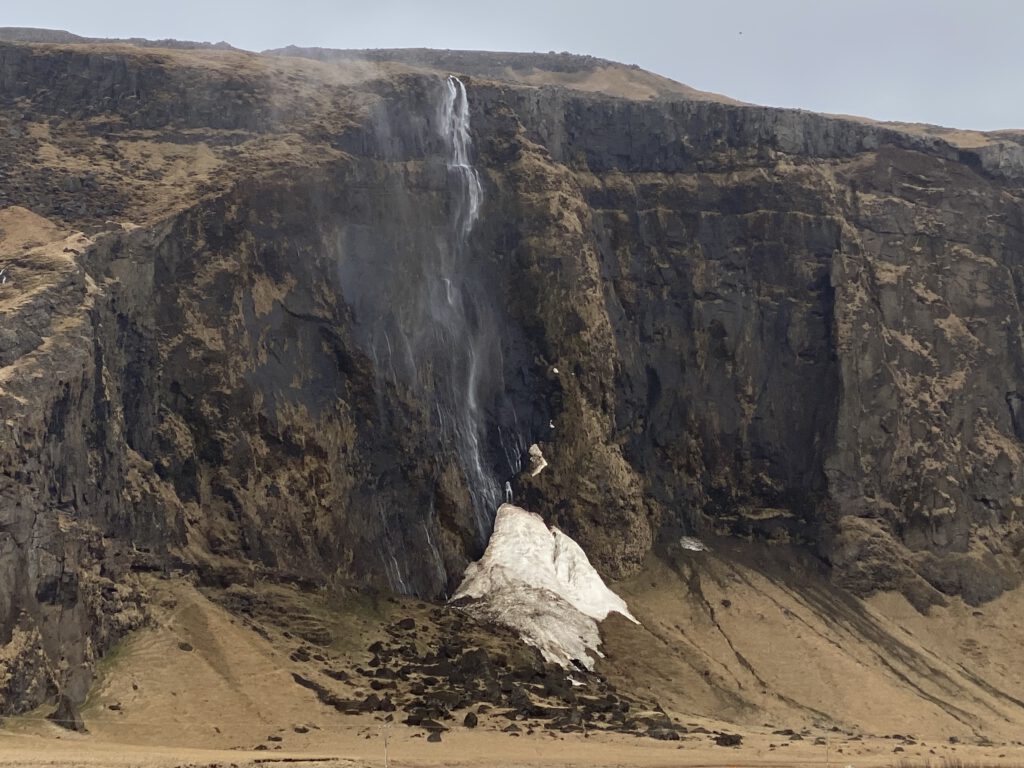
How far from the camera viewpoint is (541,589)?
201 feet

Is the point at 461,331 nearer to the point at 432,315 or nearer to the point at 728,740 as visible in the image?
the point at 432,315

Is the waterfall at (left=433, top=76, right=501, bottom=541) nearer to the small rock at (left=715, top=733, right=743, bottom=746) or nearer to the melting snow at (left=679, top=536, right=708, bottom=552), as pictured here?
the melting snow at (left=679, top=536, right=708, bottom=552)

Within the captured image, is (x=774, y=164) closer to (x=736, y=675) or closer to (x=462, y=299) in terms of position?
(x=462, y=299)

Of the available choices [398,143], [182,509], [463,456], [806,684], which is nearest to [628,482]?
[463,456]

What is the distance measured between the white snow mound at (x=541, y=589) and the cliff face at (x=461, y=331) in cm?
146

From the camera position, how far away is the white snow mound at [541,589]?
5841 centimetres

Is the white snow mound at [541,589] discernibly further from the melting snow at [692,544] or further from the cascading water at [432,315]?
the melting snow at [692,544]

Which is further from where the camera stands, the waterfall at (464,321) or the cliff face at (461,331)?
the waterfall at (464,321)

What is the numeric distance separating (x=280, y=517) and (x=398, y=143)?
21465mm

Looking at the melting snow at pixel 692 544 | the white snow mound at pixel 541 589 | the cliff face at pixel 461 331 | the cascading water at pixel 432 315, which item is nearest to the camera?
the cliff face at pixel 461 331

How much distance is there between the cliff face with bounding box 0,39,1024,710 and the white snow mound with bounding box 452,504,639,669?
4.80ft

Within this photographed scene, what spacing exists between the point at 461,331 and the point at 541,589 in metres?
13.9

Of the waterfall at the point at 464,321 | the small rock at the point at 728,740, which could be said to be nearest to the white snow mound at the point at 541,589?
the waterfall at the point at 464,321

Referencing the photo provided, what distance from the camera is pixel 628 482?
70562 millimetres
